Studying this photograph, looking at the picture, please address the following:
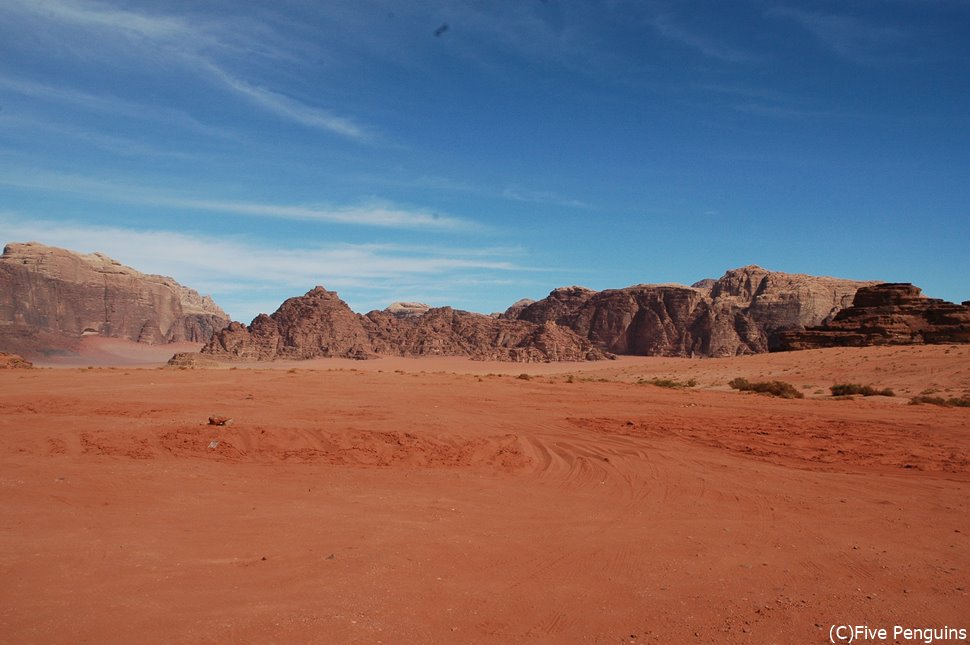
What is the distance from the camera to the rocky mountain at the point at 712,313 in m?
Result: 91.2

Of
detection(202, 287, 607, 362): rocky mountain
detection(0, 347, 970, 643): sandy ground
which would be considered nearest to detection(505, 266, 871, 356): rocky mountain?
detection(202, 287, 607, 362): rocky mountain

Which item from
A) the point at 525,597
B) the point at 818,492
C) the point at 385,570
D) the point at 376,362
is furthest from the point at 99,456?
the point at 376,362

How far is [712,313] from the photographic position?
92688mm

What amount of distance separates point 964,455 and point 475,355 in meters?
67.7

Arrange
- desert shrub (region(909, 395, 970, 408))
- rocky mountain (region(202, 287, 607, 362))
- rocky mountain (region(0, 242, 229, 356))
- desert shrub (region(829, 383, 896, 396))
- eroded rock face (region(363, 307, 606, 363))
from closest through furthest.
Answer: desert shrub (region(909, 395, 970, 408))
desert shrub (region(829, 383, 896, 396))
rocky mountain (region(202, 287, 607, 362))
eroded rock face (region(363, 307, 606, 363))
rocky mountain (region(0, 242, 229, 356))

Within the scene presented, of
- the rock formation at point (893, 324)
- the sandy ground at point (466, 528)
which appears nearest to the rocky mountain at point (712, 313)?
the rock formation at point (893, 324)

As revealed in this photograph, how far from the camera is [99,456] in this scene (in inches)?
381

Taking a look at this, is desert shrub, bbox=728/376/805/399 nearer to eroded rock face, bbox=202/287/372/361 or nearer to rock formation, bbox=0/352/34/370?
rock formation, bbox=0/352/34/370

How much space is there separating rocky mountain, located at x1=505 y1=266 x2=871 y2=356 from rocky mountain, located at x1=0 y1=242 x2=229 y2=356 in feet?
227

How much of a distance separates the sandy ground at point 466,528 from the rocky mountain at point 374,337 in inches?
2469

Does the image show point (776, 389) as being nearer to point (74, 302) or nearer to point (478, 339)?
point (478, 339)

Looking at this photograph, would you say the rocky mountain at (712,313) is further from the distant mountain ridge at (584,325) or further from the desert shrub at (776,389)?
the desert shrub at (776,389)

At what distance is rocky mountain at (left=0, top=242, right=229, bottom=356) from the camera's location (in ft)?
268

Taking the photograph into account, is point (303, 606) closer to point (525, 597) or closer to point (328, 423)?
point (525, 597)
